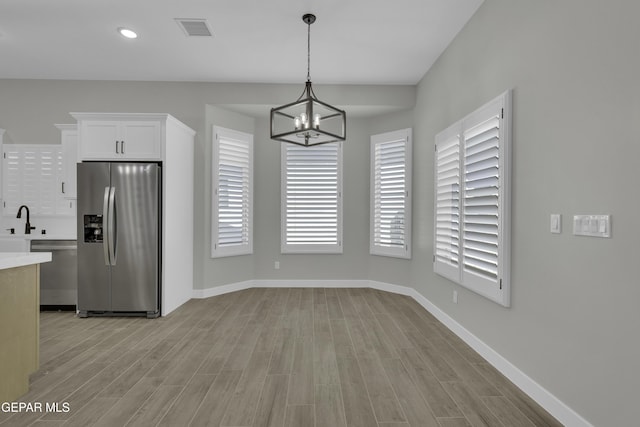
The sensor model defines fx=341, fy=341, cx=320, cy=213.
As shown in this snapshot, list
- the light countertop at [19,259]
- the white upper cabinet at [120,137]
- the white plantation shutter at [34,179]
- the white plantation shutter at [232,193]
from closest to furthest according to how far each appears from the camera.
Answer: the light countertop at [19,259] → the white upper cabinet at [120,137] → the white plantation shutter at [34,179] → the white plantation shutter at [232,193]

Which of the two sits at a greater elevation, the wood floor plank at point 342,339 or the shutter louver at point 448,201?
the shutter louver at point 448,201

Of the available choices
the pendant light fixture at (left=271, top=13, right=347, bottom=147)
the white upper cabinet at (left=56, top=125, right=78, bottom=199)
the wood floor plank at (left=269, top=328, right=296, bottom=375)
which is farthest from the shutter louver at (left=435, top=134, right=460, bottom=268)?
the white upper cabinet at (left=56, top=125, right=78, bottom=199)

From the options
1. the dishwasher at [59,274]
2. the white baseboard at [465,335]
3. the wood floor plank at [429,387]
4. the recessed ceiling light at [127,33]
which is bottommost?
the wood floor plank at [429,387]

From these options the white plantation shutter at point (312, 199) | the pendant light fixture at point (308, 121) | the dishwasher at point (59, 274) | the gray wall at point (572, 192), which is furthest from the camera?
the white plantation shutter at point (312, 199)

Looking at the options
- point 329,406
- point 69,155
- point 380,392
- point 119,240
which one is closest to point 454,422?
point 380,392

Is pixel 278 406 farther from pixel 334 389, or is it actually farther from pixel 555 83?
pixel 555 83

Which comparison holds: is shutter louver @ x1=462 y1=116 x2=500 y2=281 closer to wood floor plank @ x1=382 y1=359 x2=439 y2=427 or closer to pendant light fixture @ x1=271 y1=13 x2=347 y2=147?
wood floor plank @ x1=382 y1=359 x2=439 y2=427

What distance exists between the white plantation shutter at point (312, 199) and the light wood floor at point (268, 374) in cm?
164

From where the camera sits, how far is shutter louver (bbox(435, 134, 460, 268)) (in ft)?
11.5

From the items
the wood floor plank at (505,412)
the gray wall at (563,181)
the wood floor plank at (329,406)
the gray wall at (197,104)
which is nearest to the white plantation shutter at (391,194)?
the gray wall at (197,104)

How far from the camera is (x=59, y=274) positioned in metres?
4.25

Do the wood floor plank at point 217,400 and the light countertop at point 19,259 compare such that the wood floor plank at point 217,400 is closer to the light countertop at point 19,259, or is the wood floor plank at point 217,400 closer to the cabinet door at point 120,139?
the light countertop at point 19,259

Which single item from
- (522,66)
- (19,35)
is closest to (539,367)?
(522,66)

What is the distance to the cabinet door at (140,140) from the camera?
4.10 metres
